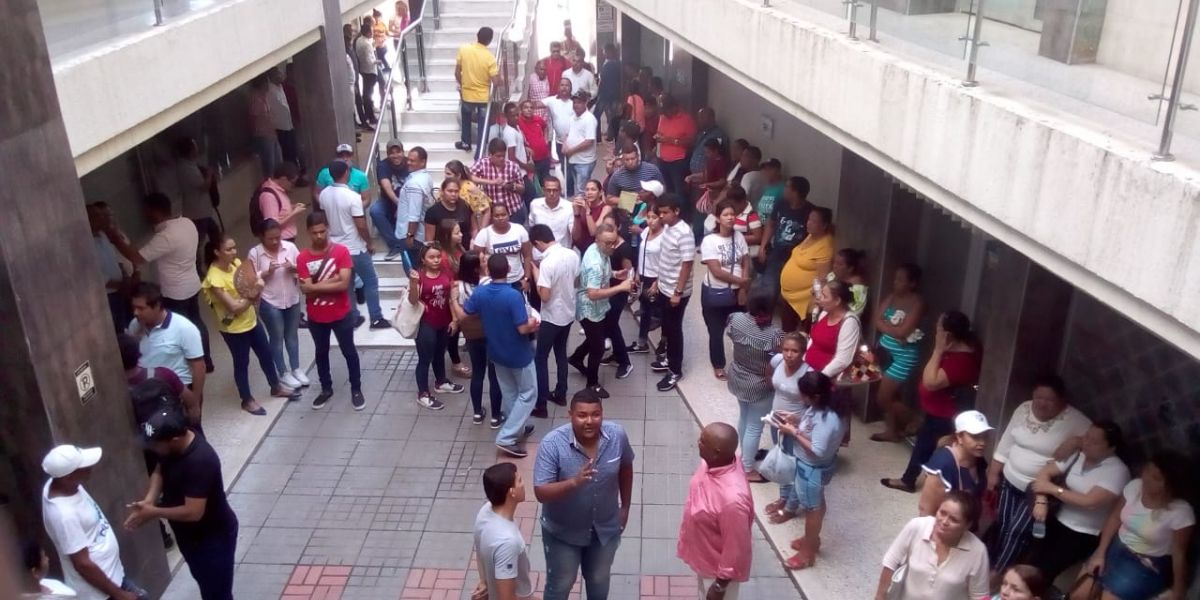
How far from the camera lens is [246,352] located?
8086 mm

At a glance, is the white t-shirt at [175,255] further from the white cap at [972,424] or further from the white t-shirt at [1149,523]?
the white t-shirt at [1149,523]

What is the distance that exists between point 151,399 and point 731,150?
7658 mm

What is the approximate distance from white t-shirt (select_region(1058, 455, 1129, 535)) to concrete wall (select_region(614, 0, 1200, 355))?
1587 mm

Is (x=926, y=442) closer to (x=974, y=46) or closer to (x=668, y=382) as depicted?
(x=668, y=382)

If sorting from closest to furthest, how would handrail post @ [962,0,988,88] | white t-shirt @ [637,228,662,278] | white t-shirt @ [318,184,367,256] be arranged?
handrail post @ [962,0,988,88], white t-shirt @ [637,228,662,278], white t-shirt @ [318,184,367,256]

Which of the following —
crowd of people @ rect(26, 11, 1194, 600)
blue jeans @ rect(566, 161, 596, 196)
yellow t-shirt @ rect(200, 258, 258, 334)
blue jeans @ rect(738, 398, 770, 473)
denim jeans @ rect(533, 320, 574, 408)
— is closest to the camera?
crowd of people @ rect(26, 11, 1194, 600)

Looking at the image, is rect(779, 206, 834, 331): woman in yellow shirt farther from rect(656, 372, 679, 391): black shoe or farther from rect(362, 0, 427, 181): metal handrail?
rect(362, 0, 427, 181): metal handrail

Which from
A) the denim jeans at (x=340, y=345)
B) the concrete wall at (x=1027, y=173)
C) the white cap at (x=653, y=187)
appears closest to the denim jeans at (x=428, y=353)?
the denim jeans at (x=340, y=345)

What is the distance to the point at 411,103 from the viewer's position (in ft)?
43.3

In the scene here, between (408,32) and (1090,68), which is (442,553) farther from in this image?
(408,32)

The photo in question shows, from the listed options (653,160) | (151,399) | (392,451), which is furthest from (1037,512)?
(653,160)

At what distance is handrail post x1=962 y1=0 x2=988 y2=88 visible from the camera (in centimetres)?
474

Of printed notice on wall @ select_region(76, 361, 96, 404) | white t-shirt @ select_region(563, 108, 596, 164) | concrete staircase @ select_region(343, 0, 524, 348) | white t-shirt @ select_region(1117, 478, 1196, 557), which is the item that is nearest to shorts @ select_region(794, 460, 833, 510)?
white t-shirt @ select_region(1117, 478, 1196, 557)

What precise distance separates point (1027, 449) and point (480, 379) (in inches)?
164
